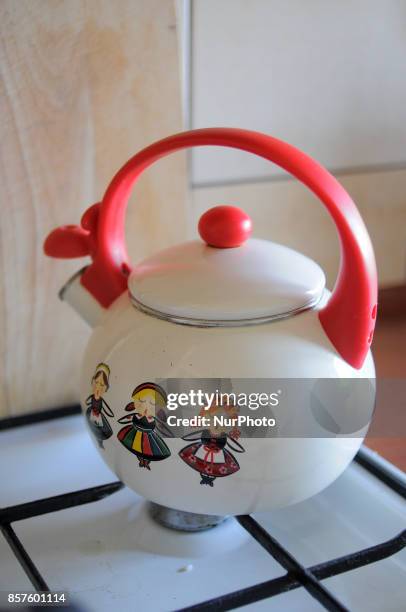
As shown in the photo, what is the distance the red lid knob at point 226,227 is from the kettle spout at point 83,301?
0.39ft

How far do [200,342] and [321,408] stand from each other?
9cm

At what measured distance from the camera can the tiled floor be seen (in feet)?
2.40

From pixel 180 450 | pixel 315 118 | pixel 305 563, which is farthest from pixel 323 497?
pixel 315 118

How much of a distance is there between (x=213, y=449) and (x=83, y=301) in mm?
Answer: 186

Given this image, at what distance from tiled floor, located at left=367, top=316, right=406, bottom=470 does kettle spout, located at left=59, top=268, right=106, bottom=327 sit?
0.96ft

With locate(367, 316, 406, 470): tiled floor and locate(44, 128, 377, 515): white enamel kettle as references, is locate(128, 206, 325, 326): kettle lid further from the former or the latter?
locate(367, 316, 406, 470): tiled floor

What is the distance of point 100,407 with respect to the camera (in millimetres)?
550

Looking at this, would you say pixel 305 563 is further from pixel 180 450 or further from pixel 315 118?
pixel 315 118

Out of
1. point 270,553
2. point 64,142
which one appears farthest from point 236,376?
point 64,142

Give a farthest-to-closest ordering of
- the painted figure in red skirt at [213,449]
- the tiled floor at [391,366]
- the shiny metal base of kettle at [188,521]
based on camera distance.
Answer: the tiled floor at [391,366] → the shiny metal base of kettle at [188,521] → the painted figure in red skirt at [213,449]

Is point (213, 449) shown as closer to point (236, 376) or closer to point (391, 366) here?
point (236, 376)

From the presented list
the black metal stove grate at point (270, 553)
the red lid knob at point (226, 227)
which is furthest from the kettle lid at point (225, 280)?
the black metal stove grate at point (270, 553)

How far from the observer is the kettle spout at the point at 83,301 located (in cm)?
63

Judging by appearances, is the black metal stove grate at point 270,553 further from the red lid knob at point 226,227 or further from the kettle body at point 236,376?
the red lid knob at point 226,227
